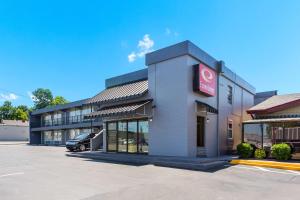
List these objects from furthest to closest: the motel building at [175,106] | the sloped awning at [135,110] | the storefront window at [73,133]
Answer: the storefront window at [73,133], the sloped awning at [135,110], the motel building at [175,106]

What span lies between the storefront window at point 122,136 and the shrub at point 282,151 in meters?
9.51

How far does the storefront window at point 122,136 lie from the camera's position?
1820 cm

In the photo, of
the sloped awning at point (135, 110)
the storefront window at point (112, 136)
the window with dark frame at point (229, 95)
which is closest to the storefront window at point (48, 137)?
the storefront window at point (112, 136)

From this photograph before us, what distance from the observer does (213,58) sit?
1755 centimetres

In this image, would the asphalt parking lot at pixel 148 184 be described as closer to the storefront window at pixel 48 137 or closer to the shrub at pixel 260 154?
the shrub at pixel 260 154

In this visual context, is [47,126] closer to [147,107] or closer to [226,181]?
[147,107]

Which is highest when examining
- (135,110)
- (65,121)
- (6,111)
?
(6,111)

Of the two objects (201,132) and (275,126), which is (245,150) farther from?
(201,132)

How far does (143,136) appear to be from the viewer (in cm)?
1703

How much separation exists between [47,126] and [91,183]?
3372cm

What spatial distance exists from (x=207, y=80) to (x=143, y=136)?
215 inches

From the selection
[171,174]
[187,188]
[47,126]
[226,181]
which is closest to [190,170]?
[171,174]

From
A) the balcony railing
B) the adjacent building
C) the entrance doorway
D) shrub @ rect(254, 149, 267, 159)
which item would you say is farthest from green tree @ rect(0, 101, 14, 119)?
shrub @ rect(254, 149, 267, 159)

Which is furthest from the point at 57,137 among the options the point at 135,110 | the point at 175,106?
the point at 175,106
